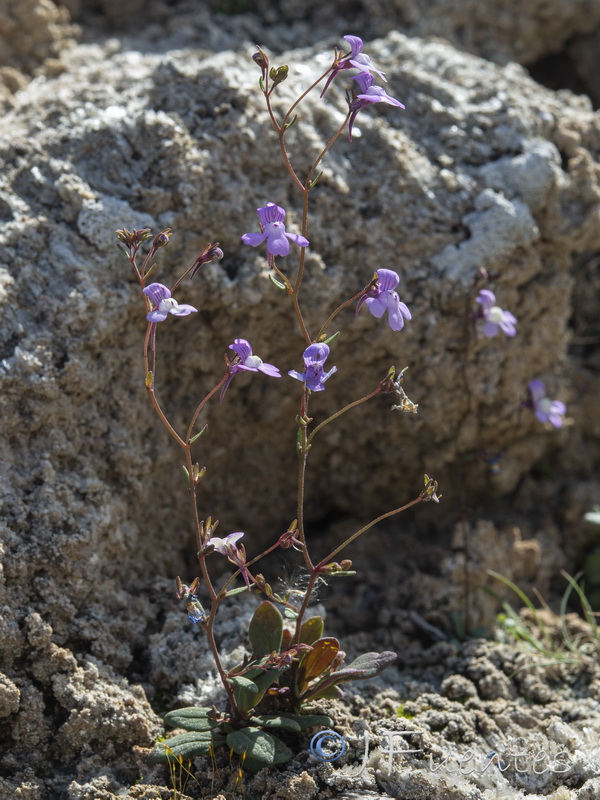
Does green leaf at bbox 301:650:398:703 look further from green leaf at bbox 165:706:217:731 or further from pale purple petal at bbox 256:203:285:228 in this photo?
pale purple petal at bbox 256:203:285:228

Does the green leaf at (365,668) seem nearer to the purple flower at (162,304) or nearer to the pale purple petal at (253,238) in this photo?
the purple flower at (162,304)

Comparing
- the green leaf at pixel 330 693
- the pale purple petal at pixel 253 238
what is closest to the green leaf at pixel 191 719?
the green leaf at pixel 330 693

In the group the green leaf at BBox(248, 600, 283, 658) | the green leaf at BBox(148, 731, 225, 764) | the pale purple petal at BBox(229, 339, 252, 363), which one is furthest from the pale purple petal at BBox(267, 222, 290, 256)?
the green leaf at BBox(148, 731, 225, 764)

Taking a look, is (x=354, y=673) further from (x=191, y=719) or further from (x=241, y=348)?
(x=241, y=348)

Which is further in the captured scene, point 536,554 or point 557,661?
point 536,554

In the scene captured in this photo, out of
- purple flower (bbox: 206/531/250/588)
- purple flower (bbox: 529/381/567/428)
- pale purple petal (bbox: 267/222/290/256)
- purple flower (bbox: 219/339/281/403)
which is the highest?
pale purple petal (bbox: 267/222/290/256)

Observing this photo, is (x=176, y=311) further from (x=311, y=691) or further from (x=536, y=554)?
(x=536, y=554)

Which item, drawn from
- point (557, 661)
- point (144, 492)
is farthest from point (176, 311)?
point (557, 661)
